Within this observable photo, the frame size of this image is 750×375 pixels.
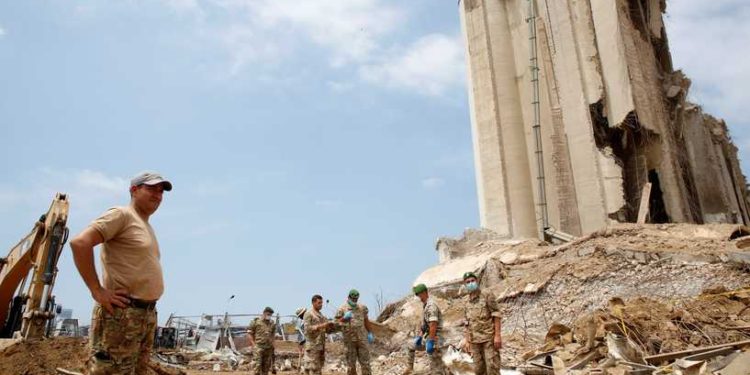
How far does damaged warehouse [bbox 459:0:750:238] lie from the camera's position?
51.9ft

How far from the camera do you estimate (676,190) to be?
632 inches

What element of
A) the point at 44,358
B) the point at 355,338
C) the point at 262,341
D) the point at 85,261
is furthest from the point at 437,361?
the point at 44,358

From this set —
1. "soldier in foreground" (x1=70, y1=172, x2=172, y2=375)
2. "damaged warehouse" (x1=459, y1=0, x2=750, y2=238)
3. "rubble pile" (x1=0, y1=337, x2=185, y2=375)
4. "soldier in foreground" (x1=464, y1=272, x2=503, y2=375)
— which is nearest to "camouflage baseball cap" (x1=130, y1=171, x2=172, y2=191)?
"soldier in foreground" (x1=70, y1=172, x2=172, y2=375)

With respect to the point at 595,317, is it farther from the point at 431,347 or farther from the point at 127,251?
the point at 127,251

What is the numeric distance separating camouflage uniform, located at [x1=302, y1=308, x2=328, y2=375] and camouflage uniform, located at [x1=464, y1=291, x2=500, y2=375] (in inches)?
113

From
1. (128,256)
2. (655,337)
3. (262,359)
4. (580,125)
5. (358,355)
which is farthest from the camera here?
(580,125)

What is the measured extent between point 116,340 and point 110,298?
282 millimetres

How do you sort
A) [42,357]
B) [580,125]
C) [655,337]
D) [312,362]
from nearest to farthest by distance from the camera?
1. [655,337]
2. [312,362]
3. [42,357]
4. [580,125]

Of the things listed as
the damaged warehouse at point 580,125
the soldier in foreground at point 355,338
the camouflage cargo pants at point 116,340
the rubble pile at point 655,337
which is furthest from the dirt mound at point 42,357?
the damaged warehouse at point 580,125

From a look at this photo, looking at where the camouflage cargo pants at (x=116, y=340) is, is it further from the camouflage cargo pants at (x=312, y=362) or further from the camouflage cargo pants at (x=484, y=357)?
the camouflage cargo pants at (x=312, y=362)

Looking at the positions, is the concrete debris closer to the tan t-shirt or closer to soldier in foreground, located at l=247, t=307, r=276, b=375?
soldier in foreground, located at l=247, t=307, r=276, b=375

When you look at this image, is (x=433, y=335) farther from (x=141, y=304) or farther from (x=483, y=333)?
(x=141, y=304)

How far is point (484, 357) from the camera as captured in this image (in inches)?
264

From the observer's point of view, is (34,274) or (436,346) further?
(34,274)
